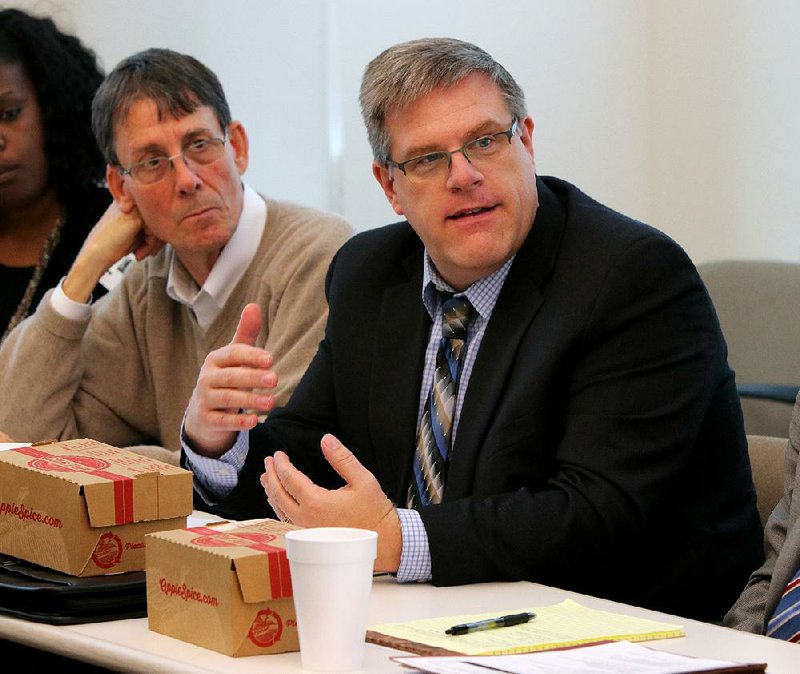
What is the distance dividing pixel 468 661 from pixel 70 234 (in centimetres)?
247

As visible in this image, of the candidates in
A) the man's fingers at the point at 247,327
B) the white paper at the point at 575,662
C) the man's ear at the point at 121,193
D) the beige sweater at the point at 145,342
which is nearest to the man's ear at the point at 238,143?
the beige sweater at the point at 145,342

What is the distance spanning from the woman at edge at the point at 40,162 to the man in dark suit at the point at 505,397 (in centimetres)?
143

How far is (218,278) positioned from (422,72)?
976mm

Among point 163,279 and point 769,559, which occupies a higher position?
point 163,279

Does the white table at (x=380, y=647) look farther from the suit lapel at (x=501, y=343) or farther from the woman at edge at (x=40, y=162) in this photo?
the woman at edge at (x=40, y=162)

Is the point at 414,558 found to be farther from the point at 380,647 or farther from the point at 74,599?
the point at 74,599

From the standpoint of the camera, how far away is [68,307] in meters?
2.82

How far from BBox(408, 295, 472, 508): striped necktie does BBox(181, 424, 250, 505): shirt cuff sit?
0.92 ft

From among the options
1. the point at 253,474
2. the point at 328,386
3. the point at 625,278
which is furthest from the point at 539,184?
the point at 253,474

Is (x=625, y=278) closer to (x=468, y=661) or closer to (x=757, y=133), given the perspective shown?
(x=468, y=661)

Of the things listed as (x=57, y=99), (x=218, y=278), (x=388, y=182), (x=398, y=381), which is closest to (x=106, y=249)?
(x=218, y=278)

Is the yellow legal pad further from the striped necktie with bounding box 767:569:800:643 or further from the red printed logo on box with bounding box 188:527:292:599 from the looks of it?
the striped necktie with bounding box 767:569:800:643

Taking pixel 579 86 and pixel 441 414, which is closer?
pixel 441 414

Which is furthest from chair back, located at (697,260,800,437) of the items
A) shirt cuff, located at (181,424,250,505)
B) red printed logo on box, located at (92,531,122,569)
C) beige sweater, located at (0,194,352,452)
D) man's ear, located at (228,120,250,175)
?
red printed logo on box, located at (92,531,122,569)
